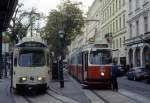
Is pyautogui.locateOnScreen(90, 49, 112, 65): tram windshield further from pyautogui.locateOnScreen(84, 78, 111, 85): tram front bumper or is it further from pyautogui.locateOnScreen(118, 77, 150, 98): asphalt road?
pyautogui.locateOnScreen(118, 77, 150, 98): asphalt road

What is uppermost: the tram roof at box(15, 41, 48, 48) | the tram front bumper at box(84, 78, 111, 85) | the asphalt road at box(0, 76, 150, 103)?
the tram roof at box(15, 41, 48, 48)

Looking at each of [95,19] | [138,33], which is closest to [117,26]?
[138,33]

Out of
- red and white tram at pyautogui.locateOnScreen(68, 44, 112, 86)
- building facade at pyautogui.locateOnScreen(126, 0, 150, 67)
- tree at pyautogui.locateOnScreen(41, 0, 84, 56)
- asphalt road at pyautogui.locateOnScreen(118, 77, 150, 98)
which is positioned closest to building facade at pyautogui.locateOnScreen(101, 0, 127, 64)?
building facade at pyautogui.locateOnScreen(126, 0, 150, 67)

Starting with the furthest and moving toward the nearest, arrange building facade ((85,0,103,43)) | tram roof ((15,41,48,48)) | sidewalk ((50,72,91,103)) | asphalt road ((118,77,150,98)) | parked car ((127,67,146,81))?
building facade ((85,0,103,43)) → parked car ((127,67,146,81)) → asphalt road ((118,77,150,98)) → tram roof ((15,41,48,48)) → sidewalk ((50,72,91,103))

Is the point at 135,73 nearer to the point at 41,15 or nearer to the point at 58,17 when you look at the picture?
the point at 58,17

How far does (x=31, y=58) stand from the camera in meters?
23.3

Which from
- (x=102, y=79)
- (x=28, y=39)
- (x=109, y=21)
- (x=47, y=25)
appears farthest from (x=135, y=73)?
(x=109, y=21)

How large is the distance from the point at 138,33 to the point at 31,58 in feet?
99.2

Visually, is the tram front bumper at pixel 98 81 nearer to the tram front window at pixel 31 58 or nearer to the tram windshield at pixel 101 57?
the tram windshield at pixel 101 57

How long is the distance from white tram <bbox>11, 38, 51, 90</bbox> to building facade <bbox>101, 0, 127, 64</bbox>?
3585 centimetres

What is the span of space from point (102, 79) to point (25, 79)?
561 cm

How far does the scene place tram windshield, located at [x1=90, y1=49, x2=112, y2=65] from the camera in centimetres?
2627

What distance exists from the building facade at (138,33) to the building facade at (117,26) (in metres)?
3.14

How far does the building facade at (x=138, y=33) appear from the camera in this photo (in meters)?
47.5
